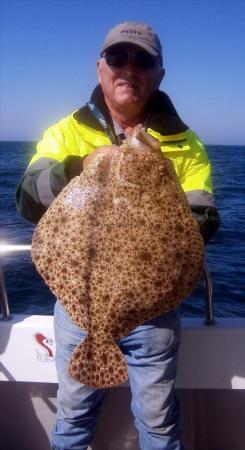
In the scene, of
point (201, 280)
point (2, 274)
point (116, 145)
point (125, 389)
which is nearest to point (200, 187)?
point (116, 145)

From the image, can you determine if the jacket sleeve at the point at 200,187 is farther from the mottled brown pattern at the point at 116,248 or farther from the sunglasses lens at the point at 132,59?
the sunglasses lens at the point at 132,59

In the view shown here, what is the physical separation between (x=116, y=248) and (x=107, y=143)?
2.76ft

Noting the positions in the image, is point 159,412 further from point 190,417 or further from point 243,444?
point 243,444

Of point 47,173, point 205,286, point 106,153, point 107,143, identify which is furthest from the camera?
point 205,286

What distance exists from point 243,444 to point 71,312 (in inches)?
87.0

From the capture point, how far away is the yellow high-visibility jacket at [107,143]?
2.57 meters

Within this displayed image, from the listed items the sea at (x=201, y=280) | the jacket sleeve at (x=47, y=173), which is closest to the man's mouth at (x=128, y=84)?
the jacket sleeve at (x=47, y=173)

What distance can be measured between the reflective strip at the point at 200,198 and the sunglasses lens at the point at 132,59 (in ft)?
2.57

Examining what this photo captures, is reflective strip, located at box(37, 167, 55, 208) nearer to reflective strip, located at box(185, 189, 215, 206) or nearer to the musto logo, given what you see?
reflective strip, located at box(185, 189, 215, 206)

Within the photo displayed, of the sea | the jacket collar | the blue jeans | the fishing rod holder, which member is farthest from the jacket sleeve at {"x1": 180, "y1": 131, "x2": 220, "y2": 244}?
the sea

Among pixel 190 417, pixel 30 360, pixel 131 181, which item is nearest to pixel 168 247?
pixel 131 181

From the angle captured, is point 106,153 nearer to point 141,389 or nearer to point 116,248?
point 116,248

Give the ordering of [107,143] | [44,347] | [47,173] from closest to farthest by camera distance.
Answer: [47,173], [107,143], [44,347]

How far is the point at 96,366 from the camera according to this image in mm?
2428
